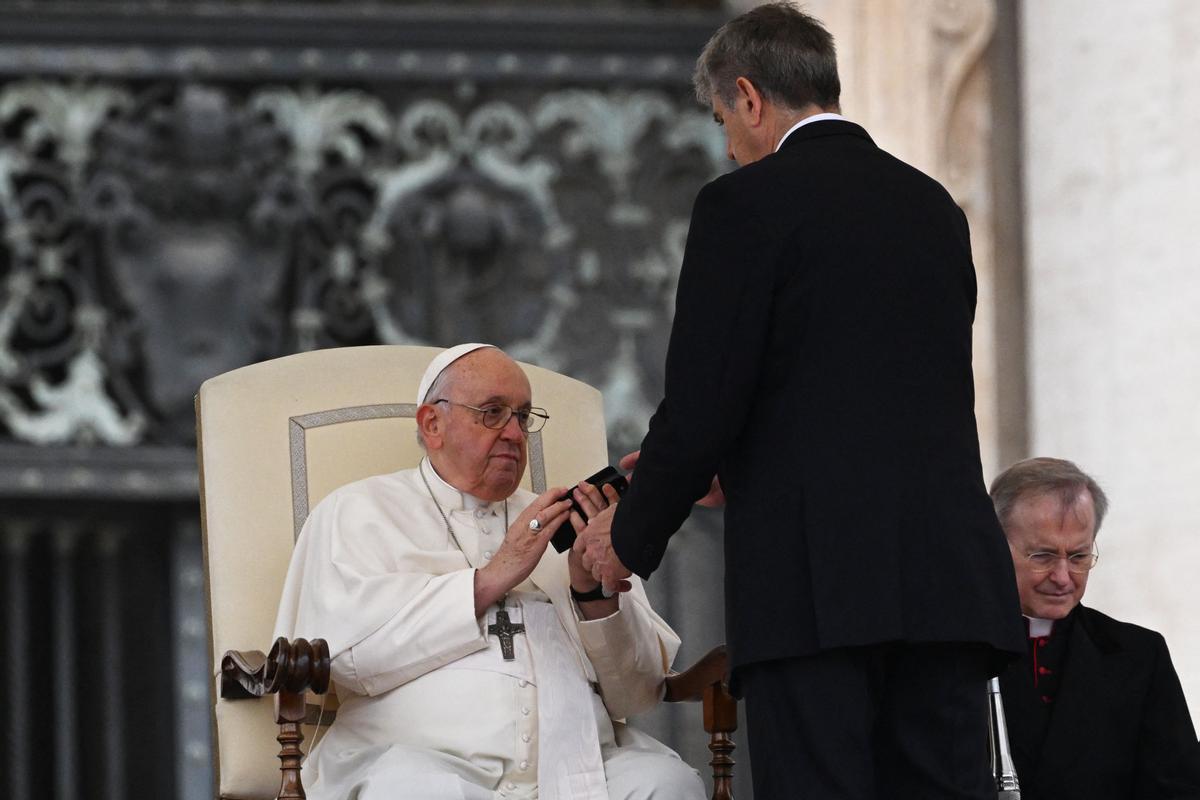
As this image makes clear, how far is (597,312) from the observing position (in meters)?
5.29

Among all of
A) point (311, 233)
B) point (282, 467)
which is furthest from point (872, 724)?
point (311, 233)

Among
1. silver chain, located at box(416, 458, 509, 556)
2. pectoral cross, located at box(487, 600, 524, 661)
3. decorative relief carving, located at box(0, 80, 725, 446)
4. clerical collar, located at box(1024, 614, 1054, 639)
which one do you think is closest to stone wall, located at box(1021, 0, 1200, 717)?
decorative relief carving, located at box(0, 80, 725, 446)

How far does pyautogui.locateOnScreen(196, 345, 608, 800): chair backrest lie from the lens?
3.54 meters

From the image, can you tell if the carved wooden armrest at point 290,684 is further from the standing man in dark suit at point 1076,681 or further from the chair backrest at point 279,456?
the standing man in dark suit at point 1076,681

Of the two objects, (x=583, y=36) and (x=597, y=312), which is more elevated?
(x=583, y=36)

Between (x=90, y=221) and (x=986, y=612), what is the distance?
117 inches

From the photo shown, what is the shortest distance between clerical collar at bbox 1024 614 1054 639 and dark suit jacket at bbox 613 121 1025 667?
456 millimetres

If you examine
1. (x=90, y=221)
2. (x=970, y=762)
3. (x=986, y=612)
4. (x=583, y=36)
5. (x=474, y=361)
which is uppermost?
(x=583, y=36)

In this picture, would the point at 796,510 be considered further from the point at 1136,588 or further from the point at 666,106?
the point at 666,106

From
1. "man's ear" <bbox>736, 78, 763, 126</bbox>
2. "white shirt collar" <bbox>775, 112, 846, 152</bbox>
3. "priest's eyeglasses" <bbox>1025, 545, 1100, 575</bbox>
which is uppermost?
"man's ear" <bbox>736, 78, 763, 126</bbox>

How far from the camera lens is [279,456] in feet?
12.3

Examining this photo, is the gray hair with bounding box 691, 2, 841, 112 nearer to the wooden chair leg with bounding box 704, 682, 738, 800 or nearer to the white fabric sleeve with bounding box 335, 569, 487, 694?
the white fabric sleeve with bounding box 335, 569, 487, 694

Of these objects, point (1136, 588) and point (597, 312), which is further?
point (597, 312)

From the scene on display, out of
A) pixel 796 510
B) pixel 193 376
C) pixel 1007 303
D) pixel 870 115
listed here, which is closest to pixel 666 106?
pixel 870 115
